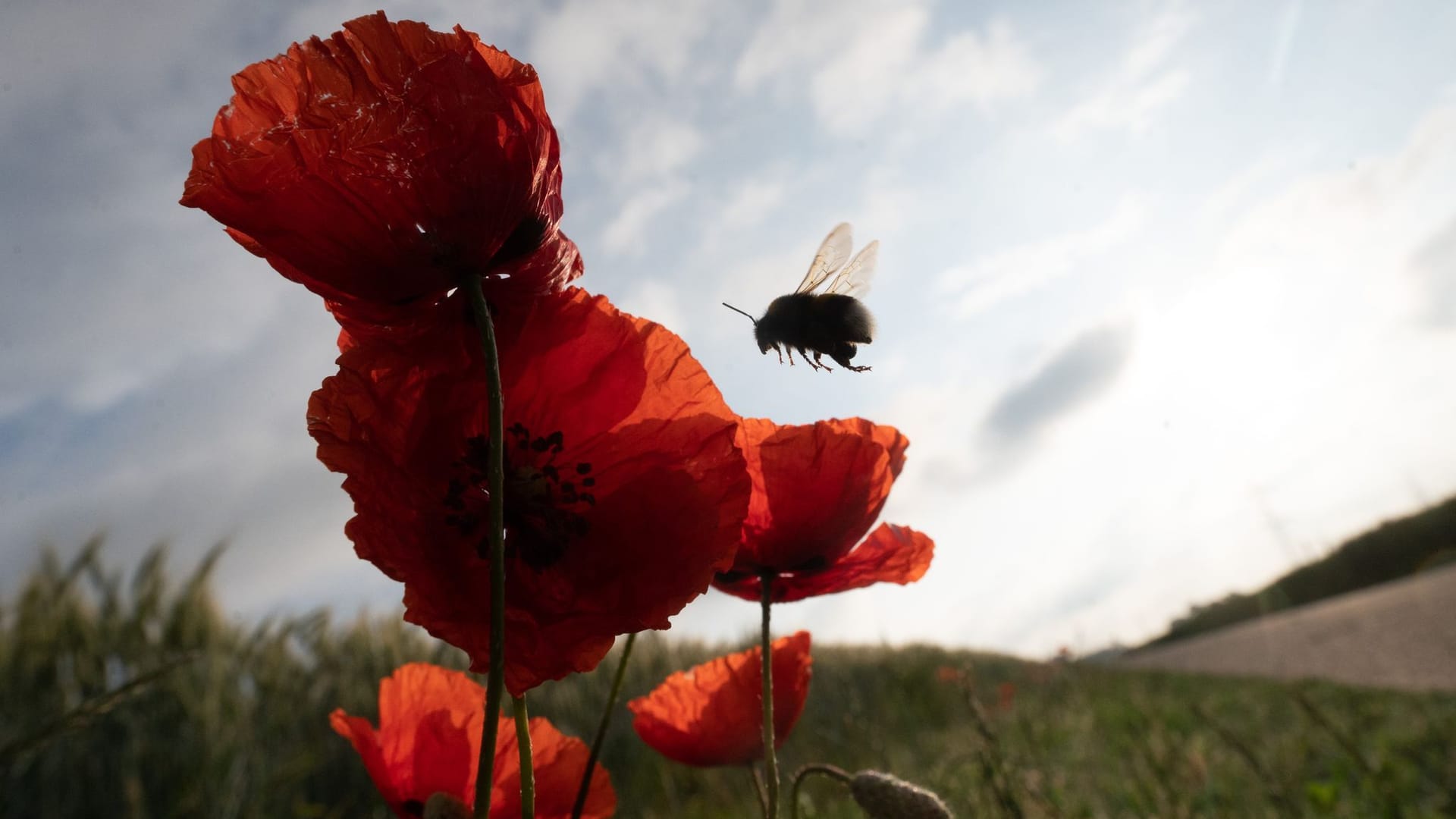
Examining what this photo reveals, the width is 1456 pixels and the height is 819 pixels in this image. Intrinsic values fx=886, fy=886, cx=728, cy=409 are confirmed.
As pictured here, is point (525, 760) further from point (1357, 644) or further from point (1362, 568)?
point (1362, 568)

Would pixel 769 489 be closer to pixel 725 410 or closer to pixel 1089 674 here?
Answer: pixel 725 410

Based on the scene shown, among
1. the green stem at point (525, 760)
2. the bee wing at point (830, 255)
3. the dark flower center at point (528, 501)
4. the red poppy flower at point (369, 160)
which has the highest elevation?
the bee wing at point (830, 255)

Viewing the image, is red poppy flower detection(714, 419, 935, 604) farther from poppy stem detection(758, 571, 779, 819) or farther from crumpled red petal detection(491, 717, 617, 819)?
crumpled red petal detection(491, 717, 617, 819)

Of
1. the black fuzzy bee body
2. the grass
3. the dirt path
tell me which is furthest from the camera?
the dirt path

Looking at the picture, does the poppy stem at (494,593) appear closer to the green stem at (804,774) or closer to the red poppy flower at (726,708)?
the green stem at (804,774)

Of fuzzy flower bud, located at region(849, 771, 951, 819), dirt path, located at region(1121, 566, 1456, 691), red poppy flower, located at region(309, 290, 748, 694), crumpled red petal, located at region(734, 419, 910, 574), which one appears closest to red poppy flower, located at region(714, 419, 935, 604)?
crumpled red petal, located at region(734, 419, 910, 574)

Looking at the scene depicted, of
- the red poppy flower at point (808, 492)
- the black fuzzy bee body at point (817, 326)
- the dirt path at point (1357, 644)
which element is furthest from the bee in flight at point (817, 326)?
the dirt path at point (1357, 644)
